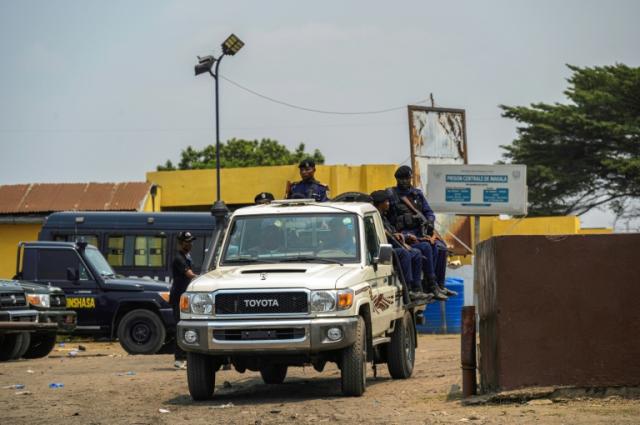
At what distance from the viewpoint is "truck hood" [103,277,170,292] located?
24.0 m

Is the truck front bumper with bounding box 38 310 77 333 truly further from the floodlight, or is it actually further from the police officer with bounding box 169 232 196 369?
the floodlight

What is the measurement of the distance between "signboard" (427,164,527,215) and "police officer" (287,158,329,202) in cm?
2096

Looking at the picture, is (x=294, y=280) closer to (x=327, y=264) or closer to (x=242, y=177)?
(x=327, y=264)

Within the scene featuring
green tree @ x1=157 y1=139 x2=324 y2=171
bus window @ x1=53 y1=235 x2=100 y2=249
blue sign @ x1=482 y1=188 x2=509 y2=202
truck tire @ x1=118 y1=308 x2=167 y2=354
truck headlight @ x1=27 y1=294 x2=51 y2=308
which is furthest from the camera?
green tree @ x1=157 y1=139 x2=324 y2=171

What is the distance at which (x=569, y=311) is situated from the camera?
36.4ft

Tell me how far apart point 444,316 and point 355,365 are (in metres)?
18.4

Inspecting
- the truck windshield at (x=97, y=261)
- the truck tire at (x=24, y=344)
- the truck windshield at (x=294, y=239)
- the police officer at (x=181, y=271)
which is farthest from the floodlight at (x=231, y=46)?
the truck windshield at (x=294, y=239)

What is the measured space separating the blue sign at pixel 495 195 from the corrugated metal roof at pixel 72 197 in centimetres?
1198

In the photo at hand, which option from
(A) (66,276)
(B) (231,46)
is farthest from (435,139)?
(A) (66,276)

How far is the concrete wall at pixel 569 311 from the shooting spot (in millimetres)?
11031

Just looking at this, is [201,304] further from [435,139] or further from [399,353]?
[435,139]

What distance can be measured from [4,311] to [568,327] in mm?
11988

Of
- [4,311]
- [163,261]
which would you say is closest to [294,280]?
[4,311]

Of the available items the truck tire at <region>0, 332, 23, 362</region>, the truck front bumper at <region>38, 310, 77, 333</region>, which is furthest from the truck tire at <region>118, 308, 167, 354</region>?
the truck tire at <region>0, 332, 23, 362</region>
